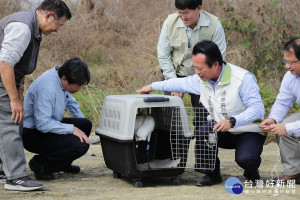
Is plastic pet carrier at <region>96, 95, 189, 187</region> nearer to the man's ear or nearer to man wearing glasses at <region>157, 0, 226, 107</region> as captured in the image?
man wearing glasses at <region>157, 0, 226, 107</region>

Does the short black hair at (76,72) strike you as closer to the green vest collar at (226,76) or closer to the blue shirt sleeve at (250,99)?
the green vest collar at (226,76)

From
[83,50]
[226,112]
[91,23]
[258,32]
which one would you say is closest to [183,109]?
[226,112]

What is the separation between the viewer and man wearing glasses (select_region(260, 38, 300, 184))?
16.4 feet

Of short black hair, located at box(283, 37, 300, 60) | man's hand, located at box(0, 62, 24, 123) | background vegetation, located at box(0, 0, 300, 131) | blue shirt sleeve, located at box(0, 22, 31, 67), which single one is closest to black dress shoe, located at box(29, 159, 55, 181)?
man's hand, located at box(0, 62, 24, 123)

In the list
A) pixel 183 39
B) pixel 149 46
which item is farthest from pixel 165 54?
pixel 149 46

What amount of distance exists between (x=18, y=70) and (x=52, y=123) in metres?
0.67

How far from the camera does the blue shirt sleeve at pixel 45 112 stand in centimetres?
522

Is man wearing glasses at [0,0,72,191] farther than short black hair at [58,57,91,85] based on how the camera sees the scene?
No

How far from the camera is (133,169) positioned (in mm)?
5008

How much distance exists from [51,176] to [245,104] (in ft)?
6.59

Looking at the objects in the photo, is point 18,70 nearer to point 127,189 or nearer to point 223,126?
point 127,189

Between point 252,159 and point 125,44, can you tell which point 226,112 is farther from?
point 125,44

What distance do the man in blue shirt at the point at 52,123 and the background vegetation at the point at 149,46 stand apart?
2.83 meters

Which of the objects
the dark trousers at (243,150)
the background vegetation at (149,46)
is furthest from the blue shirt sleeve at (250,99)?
the background vegetation at (149,46)
